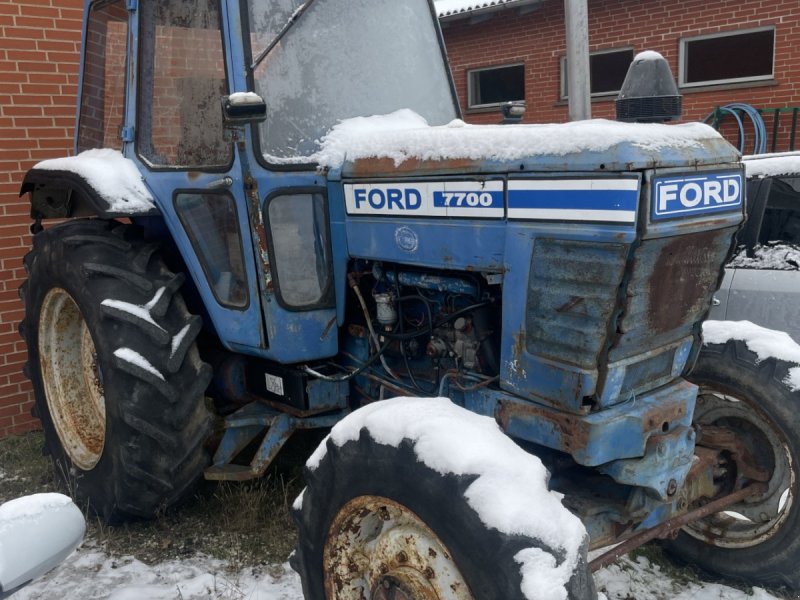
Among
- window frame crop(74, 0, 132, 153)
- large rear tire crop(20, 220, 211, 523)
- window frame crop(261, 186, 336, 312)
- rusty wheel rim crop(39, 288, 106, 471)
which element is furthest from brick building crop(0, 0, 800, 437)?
window frame crop(261, 186, 336, 312)

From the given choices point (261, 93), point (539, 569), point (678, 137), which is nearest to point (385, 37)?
point (261, 93)

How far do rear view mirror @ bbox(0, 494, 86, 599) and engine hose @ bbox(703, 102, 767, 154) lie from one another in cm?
889

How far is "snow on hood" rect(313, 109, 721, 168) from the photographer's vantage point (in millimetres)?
2189

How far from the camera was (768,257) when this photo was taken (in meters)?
4.46

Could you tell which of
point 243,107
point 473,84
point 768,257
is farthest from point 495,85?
point 243,107

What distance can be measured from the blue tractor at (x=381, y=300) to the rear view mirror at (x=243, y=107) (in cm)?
1

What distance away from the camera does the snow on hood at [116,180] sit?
3.21 m

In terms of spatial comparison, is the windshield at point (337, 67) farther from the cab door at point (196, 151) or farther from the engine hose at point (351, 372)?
the engine hose at point (351, 372)

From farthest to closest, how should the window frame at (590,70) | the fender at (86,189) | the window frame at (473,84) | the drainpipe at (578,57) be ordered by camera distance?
the window frame at (473,84)
the window frame at (590,70)
the drainpipe at (578,57)
the fender at (86,189)

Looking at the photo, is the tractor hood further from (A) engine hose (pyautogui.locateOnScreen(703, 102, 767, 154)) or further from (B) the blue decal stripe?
(A) engine hose (pyautogui.locateOnScreen(703, 102, 767, 154))

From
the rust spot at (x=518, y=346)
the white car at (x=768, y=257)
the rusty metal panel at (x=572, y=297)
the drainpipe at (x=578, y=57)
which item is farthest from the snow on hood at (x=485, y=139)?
the drainpipe at (x=578, y=57)

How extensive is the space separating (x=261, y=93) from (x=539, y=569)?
1976mm

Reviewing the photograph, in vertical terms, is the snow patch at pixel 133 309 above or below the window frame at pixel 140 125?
below

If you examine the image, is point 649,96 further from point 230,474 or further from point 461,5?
point 461,5
